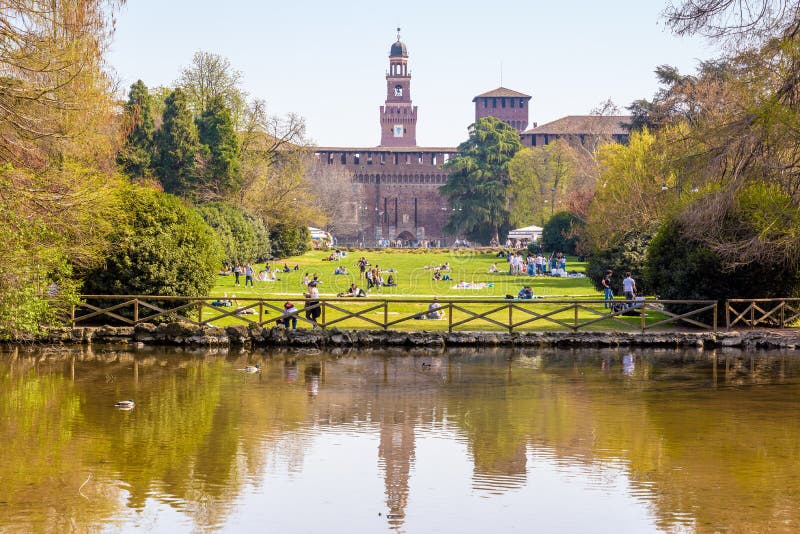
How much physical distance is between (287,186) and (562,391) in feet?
118

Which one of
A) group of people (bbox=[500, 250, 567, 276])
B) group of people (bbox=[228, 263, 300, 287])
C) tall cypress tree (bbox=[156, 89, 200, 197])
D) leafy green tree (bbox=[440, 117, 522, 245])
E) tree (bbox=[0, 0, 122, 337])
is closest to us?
tree (bbox=[0, 0, 122, 337])

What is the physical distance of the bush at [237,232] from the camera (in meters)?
39.4

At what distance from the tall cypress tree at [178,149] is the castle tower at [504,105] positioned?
2977 inches

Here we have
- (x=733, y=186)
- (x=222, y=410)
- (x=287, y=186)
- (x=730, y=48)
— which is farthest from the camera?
(x=287, y=186)

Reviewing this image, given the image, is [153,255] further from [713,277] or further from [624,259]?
[624,259]

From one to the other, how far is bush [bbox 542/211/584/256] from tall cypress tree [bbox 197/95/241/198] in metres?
16.6

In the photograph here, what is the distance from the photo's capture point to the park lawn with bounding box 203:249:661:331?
22.3 metres

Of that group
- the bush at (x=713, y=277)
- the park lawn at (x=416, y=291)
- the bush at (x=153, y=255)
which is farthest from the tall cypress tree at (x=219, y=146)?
the bush at (x=713, y=277)

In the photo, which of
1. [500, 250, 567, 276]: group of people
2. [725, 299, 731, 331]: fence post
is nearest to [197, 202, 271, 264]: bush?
[500, 250, 567, 276]: group of people

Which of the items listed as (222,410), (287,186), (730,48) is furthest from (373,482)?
(287,186)

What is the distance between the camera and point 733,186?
63.8 ft

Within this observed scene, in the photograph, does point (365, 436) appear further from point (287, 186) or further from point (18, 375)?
point (287, 186)

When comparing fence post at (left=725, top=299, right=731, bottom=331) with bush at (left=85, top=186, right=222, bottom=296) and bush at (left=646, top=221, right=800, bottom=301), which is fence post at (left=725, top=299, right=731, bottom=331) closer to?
bush at (left=646, top=221, right=800, bottom=301)

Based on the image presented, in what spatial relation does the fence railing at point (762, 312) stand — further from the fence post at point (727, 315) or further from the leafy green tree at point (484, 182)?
the leafy green tree at point (484, 182)
